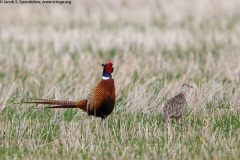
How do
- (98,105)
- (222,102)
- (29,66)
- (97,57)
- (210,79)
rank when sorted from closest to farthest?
(98,105) < (222,102) < (210,79) < (29,66) < (97,57)

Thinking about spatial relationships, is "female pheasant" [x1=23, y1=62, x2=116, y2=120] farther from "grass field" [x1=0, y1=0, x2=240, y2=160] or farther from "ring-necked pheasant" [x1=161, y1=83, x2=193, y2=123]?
"ring-necked pheasant" [x1=161, y1=83, x2=193, y2=123]

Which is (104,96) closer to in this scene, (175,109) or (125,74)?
(175,109)

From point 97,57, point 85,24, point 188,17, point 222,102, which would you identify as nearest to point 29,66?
point 97,57

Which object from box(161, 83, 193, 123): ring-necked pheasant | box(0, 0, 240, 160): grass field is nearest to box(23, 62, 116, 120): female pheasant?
box(0, 0, 240, 160): grass field

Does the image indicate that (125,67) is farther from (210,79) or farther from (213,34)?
(213,34)

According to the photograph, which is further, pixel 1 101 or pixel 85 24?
pixel 85 24

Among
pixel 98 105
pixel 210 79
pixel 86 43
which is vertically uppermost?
pixel 86 43

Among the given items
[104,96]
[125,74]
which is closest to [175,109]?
[104,96]

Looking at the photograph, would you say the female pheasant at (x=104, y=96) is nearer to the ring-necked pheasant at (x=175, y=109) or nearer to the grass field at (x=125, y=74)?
the grass field at (x=125, y=74)

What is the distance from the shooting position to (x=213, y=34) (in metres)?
14.8

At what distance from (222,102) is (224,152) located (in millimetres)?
2547

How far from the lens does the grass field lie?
666cm

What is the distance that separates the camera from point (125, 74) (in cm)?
1088

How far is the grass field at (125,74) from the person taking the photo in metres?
6.66
